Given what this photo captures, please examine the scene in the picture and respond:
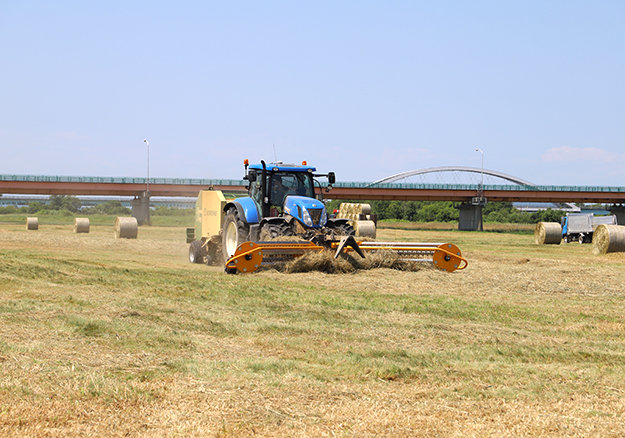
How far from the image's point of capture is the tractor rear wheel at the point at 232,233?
13531mm

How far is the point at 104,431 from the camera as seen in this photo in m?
3.78

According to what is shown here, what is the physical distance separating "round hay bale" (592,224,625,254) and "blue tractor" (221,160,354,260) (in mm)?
14017

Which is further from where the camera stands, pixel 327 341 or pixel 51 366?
pixel 327 341

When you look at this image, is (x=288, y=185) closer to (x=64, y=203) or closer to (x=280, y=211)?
(x=280, y=211)

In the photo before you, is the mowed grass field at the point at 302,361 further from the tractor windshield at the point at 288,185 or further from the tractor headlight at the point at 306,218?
the tractor windshield at the point at 288,185

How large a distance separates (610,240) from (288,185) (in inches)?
596

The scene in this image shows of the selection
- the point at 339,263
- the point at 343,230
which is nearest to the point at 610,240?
the point at 343,230

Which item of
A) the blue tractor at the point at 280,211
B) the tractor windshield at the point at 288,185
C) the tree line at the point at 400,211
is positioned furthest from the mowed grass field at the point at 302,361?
the tree line at the point at 400,211

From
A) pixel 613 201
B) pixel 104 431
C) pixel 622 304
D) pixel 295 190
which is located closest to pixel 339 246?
pixel 295 190

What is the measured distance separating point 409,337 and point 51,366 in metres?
3.68

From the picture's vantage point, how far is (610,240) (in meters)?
22.8

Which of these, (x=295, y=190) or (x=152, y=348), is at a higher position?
(x=295, y=190)

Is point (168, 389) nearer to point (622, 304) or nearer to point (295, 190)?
point (622, 304)

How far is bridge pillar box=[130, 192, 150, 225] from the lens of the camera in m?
58.3
